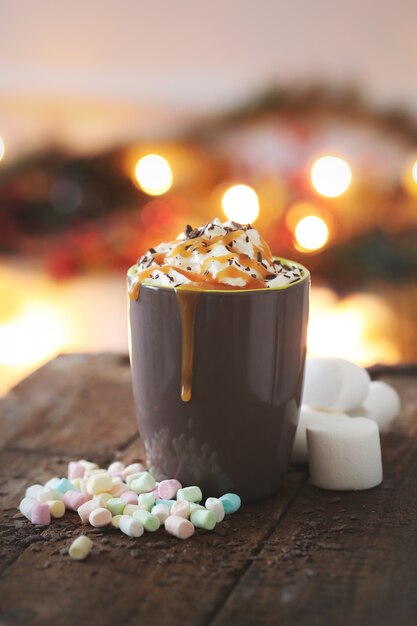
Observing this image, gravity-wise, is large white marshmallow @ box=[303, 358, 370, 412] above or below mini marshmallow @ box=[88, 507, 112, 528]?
above

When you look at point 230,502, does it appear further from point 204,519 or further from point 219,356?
point 219,356

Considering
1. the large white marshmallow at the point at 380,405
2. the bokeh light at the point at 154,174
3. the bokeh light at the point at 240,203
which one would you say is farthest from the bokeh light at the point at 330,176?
the large white marshmallow at the point at 380,405

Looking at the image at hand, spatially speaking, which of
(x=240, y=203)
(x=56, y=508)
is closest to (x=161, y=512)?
(x=56, y=508)

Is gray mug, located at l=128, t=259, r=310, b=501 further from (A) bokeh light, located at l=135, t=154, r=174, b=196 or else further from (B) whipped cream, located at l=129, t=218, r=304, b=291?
(A) bokeh light, located at l=135, t=154, r=174, b=196

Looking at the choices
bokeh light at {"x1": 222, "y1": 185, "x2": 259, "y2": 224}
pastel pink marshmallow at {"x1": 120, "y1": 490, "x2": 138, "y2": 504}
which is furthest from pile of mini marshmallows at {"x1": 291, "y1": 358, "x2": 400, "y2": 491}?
bokeh light at {"x1": 222, "y1": 185, "x2": 259, "y2": 224}

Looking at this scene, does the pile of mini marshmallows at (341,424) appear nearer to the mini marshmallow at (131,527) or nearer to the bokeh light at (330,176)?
the mini marshmallow at (131,527)
